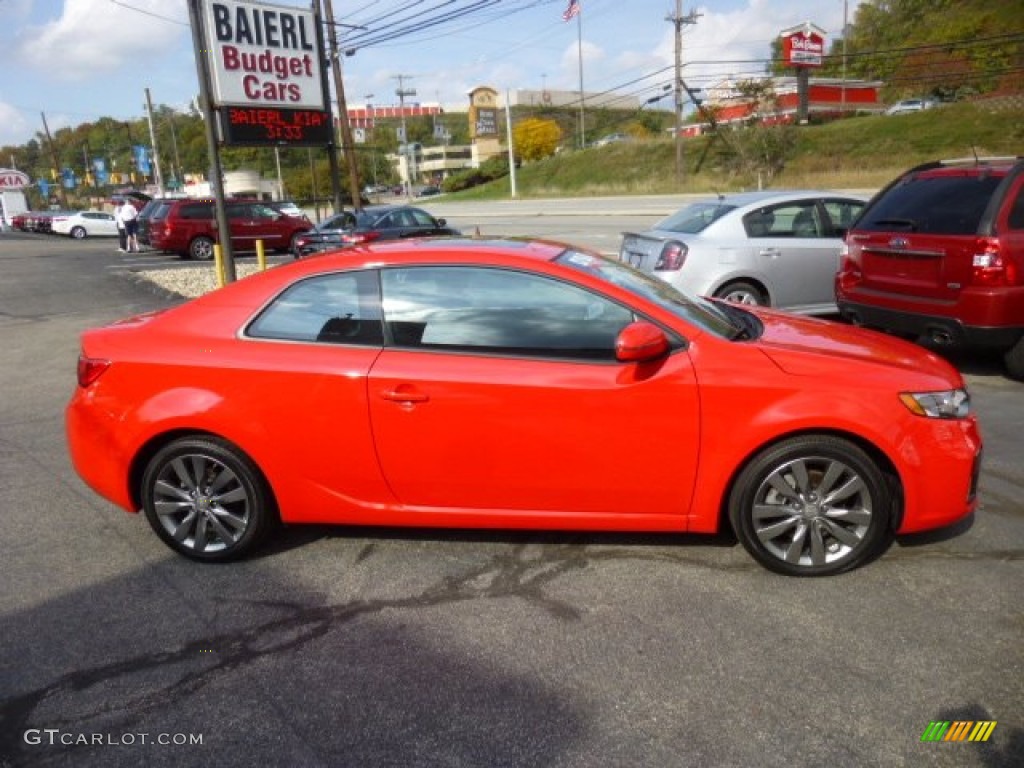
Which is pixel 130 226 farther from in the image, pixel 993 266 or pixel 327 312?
pixel 993 266

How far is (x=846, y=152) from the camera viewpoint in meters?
47.2

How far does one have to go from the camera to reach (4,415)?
6699 mm

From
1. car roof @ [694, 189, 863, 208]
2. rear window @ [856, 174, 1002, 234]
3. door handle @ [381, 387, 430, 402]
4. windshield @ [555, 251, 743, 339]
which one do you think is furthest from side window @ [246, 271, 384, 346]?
car roof @ [694, 189, 863, 208]

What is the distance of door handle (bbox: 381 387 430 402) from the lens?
3445mm

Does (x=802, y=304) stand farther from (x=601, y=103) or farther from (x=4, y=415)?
(x=601, y=103)

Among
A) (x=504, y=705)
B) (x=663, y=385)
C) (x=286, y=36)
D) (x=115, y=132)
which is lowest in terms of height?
(x=504, y=705)

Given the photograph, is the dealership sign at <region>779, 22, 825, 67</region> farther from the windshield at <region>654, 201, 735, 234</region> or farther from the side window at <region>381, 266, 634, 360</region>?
the side window at <region>381, 266, 634, 360</region>

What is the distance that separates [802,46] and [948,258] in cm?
5758

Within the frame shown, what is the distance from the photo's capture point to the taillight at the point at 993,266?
5773 millimetres

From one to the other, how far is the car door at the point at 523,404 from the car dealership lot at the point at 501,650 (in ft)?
1.38

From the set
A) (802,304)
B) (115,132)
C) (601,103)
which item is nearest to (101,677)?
(802,304)

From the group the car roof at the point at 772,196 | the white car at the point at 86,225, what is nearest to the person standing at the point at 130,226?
the white car at the point at 86,225

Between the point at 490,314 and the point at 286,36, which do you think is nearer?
the point at 490,314

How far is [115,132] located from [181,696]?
138034 millimetres
